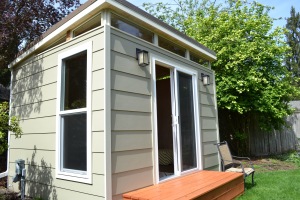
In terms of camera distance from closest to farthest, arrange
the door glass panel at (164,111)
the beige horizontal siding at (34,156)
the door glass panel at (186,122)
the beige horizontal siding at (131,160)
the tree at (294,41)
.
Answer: the beige horizontal siding at (131,160)
the beige horizontal siding at (34,156)
the door glass panel at (186,122)
the door glass panel at (164,111)
the tree at (294,41)

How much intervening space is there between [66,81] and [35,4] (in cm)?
389

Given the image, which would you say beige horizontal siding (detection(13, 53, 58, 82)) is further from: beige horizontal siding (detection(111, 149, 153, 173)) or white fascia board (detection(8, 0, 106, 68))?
beige horizontal siding (detection(111, 149, 153, 173))

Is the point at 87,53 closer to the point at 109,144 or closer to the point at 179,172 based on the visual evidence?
the point at 109,144

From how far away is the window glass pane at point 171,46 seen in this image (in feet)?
15.0

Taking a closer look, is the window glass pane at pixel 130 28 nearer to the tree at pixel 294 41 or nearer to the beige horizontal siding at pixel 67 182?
the beige horizontal siding at pixel 67 182

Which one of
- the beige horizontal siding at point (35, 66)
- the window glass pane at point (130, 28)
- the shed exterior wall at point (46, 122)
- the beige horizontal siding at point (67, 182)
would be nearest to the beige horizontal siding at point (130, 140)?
the shed exterior wall at point (46, 122)

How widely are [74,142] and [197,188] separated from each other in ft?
5.88

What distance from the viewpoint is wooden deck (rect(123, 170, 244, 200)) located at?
10.5 ft

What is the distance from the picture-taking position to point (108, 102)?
3199 mm

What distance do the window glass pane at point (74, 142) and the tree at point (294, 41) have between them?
25.2 metres

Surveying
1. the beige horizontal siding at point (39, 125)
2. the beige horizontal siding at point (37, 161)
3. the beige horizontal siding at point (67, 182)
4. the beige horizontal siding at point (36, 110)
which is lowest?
the beige horizontal siding at point (67, 182)

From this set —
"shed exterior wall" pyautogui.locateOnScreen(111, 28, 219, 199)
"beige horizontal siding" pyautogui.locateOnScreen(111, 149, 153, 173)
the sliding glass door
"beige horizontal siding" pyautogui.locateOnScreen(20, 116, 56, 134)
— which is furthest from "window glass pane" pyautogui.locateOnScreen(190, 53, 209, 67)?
"beige horizontal siding" pyautogui.locateOnScreen(20, 116, 56, 134)

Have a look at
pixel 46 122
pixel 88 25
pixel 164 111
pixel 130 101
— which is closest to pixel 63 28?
pixel 88 25

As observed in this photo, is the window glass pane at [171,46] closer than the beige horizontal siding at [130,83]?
No
